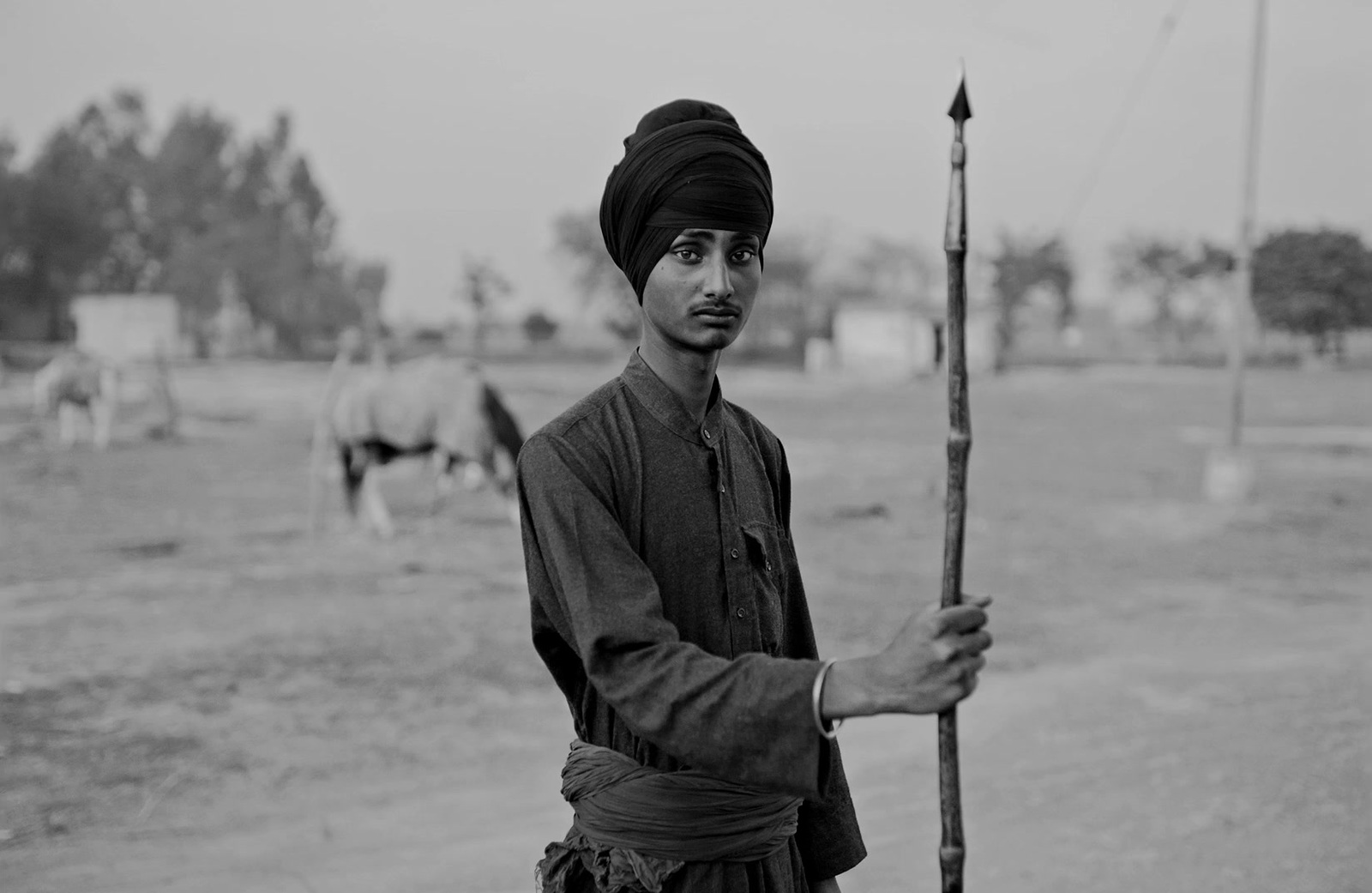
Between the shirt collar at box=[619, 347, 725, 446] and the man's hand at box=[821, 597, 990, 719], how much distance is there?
442 mm

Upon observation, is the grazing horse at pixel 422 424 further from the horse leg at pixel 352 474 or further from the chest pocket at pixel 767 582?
the chest pocket at pixel 767 582

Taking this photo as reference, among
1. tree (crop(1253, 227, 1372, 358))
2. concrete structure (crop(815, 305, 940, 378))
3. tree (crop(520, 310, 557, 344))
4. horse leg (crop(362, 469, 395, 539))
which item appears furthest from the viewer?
tree (crop(520, 310, 557, 344))

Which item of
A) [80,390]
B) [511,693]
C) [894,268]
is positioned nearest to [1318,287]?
[894,268]

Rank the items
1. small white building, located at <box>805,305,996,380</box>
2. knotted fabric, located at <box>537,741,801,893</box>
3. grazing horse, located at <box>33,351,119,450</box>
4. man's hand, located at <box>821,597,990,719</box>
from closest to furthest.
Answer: man's hand, located at <box>821,597,990,719</box> → knotted fabric, located at <box>537,741,801,893</box> → grazing horse, located at <box>33,351,119,450</box> → small white building, located at <box>805,305,996,380</box>

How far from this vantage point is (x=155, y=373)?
17.8 m

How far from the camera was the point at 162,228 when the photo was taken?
4053 cm

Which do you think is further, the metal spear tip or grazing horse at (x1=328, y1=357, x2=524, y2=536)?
grazing horse at (x1=328, y1=357, x2=524, y2=536)

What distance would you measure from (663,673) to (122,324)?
Result: 35559 millimetres

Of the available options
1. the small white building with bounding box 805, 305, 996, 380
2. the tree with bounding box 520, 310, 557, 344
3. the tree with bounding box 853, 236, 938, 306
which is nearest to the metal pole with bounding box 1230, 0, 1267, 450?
the small white building with bounding box 805, 305, 996, 380

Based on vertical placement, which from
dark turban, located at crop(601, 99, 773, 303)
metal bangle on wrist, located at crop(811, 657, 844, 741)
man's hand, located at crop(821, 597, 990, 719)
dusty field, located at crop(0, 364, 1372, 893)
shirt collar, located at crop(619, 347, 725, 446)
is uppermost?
dark turban, located at crop(601, 99, 773, 303)

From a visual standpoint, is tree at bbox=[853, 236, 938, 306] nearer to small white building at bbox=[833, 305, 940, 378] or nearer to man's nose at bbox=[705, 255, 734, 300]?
small white building at bbox=[833, 305, 940, 378]

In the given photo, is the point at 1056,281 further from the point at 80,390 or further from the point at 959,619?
the point at 959,619

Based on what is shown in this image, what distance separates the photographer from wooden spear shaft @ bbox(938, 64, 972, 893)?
120 cm

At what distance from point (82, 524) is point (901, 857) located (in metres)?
8.99
